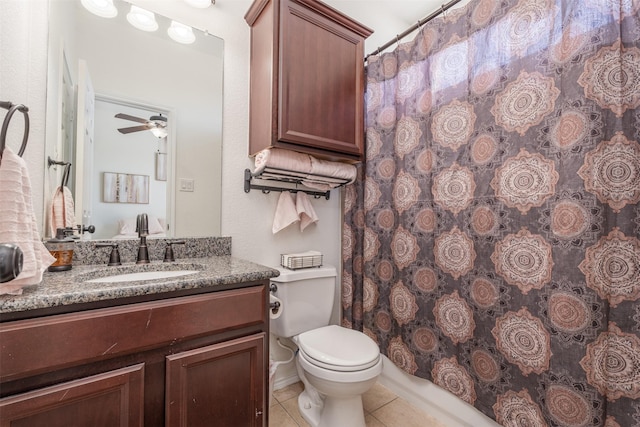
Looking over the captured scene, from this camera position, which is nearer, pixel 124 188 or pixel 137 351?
pixel 137 351

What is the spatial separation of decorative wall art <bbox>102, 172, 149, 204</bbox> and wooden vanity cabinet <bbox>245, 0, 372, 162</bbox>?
0.58 m

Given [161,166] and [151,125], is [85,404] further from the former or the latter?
[151,125]

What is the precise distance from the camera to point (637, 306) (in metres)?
0.89

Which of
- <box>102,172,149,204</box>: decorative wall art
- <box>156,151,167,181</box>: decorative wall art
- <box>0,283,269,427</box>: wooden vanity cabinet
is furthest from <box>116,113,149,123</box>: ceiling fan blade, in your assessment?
<box>0,283,269,427</box>: wooden vanity cabinet

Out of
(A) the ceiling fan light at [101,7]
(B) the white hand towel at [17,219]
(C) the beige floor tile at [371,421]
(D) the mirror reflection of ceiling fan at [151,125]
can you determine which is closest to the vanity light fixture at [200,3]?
(A) the ceiling fan light at [101,7]

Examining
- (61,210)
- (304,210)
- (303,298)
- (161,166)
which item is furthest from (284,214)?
(61,210)

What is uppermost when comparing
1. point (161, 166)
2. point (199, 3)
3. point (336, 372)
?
point (199, 3)

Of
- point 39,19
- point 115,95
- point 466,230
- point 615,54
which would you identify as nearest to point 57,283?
point 115,95

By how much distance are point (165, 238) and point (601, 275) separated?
178 centimetres

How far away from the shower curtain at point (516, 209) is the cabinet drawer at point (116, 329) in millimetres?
950

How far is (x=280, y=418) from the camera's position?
4.94 feet

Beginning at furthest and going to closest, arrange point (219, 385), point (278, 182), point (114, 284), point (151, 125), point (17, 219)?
point (278, 182) → point (151, 125) → point (219, 385) → point (114, 284) → point (17, 219)

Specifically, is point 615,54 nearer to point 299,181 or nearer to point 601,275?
point 601,275

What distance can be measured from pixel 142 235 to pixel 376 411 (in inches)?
61.0
